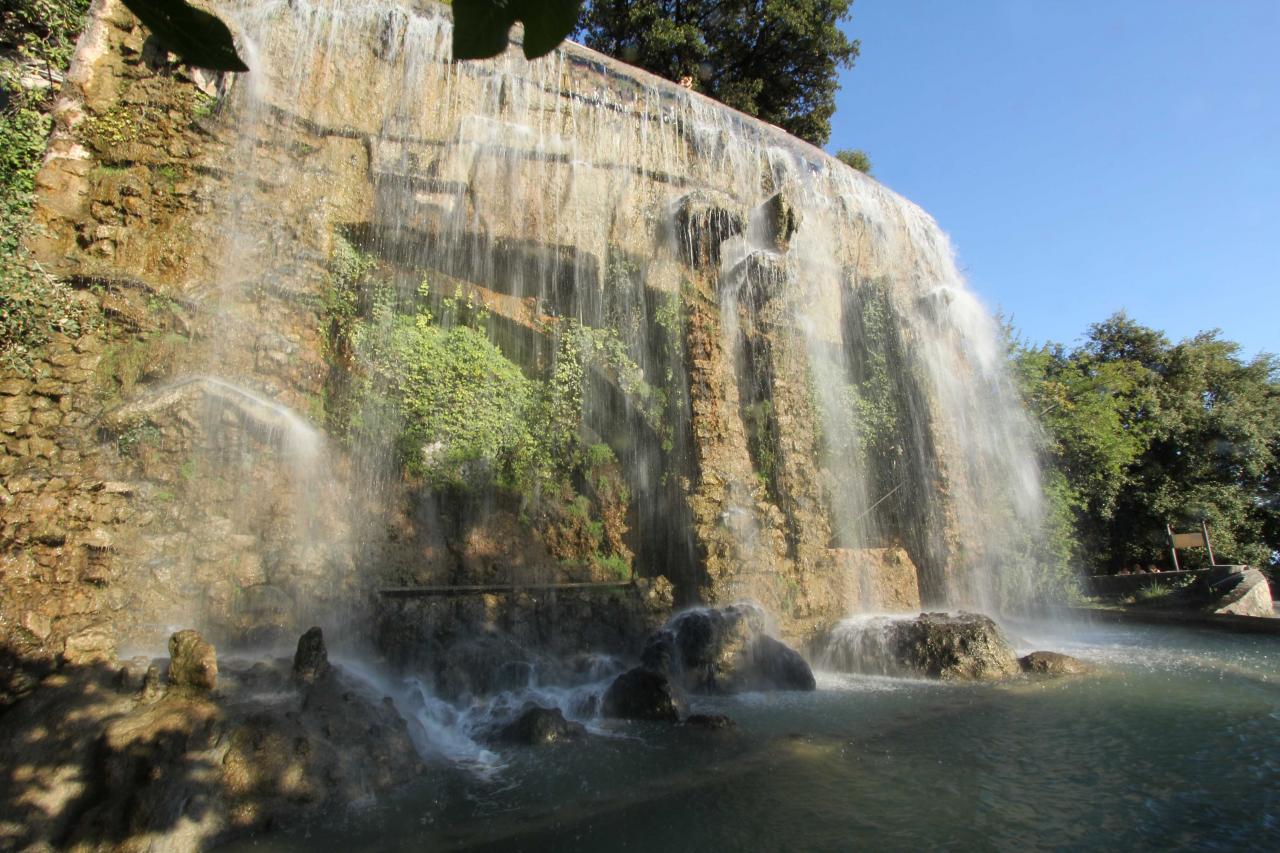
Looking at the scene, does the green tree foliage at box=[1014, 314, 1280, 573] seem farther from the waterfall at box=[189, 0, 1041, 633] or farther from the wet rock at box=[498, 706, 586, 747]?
the wet rock at box=[498, 706, 586, 747]

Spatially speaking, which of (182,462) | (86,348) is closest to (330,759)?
(182,462)

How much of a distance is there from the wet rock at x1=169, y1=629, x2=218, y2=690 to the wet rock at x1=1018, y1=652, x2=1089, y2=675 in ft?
27.1

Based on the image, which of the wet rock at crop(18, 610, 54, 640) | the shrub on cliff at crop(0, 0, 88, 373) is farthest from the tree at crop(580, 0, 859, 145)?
the wet rock at crop(18, 610, 54, 640)

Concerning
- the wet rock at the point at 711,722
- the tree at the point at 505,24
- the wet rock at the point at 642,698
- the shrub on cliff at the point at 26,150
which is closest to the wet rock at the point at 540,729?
the wet rock at the point at 642,698

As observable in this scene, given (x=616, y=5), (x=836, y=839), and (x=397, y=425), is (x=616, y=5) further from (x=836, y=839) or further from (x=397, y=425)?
(x=836, y=839)

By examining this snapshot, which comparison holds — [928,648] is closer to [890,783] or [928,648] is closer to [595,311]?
[890,783]

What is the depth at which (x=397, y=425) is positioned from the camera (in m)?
10.1

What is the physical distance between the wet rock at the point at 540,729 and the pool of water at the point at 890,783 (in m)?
0.14

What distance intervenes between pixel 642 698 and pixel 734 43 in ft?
58.8

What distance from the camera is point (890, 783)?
4746 mm

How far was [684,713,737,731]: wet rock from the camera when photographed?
237 inches

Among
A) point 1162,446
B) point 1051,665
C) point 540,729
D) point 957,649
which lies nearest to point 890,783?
point 540,729

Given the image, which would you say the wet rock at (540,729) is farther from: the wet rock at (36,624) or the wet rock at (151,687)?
the wet rock at (36,624)

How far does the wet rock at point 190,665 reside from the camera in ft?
16.2
